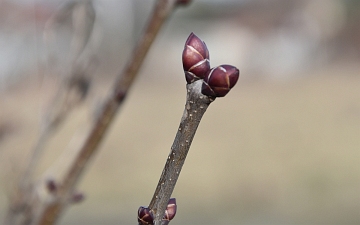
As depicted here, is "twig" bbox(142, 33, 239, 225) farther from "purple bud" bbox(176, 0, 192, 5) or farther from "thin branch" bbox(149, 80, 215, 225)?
"purple bud" bbox(176, 0, 192, 5)

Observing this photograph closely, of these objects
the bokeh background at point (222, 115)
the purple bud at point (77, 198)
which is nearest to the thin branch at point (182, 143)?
the purple bud at point (77, 198)

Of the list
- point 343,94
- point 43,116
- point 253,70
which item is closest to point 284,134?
point 343,94

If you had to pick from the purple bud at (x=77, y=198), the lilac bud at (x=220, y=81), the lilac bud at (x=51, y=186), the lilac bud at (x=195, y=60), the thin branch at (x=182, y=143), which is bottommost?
the purple bud at (x=77, y=198)

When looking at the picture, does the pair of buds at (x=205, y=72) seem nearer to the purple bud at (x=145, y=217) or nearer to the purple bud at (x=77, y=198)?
the purple bud at (x=145, y=217)

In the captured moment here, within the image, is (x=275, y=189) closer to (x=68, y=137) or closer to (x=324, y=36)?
(x=68, y=137)

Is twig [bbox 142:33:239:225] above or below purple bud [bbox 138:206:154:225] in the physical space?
above

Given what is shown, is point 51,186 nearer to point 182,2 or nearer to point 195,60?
point 182,2

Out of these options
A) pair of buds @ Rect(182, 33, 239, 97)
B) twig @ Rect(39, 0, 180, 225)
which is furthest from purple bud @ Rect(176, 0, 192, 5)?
pair of buds @ Rect(182, 33, 239, 97)

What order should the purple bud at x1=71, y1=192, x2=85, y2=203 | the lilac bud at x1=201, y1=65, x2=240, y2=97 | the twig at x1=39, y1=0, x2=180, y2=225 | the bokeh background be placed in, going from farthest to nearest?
the bokeh background
the purple bud at x1=71, y1=192, x2=85, y2=203
the twig at x1=39, y1=0, x2=180, y2=225
the lilac bud at x1=201, y1=65, x2=240, y2=97
